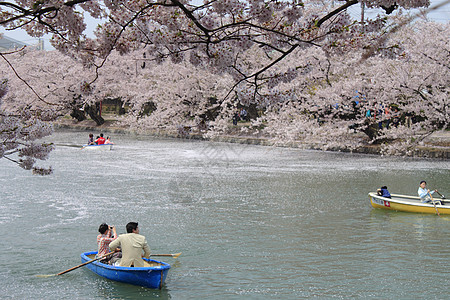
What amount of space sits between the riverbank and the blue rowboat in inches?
95.8

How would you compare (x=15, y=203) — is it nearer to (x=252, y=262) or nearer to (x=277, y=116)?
(x=252, y=262)

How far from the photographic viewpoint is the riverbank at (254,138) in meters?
24.0

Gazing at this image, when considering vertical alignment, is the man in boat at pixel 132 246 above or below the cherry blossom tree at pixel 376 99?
below

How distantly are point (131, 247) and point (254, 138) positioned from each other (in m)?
22.9

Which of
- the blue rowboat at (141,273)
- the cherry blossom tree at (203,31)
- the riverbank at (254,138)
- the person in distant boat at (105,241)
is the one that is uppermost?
the cherry blossom tree at (203,31)

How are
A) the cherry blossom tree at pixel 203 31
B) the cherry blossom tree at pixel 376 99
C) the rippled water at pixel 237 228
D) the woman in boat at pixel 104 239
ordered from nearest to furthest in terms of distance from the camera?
the cherry blossom tree at pixel 203 31 < the rippled water at pixel 237 228 < the woman in boat at pixel 104 239 < the cherry blossom tree at pixel 376 99

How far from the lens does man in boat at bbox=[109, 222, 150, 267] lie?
8.52 metres

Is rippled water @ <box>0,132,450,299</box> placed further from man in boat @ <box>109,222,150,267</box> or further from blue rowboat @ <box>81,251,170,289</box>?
man in boat @ <box>109,222,150,267</box>

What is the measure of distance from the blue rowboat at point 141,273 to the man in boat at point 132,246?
15cm

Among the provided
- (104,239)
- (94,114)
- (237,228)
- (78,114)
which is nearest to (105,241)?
(104,239)

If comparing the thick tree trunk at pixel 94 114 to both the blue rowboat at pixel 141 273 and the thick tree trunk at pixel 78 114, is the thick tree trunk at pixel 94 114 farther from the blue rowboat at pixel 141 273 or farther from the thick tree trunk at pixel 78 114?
the blue rowboat at pixel 141 273

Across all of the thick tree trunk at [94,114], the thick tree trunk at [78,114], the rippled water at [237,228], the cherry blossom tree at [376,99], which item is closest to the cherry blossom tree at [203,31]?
the rippled water at [237,228]

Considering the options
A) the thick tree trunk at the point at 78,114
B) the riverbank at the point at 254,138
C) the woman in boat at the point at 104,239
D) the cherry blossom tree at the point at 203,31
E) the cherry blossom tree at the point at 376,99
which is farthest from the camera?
the thick tree trunk at the point at 78,114

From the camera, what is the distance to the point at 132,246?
859 cm
